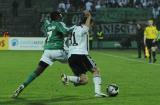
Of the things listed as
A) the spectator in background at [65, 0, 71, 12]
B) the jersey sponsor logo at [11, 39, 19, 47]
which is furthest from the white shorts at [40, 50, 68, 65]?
the spectator in background at [65, 0, 71, 12]

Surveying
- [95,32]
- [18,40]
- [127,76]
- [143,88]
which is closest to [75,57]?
[143,88]

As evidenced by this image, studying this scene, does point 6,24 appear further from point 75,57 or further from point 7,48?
point 75,57

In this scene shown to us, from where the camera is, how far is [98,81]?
14.0m

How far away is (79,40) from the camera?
1400 centimetres

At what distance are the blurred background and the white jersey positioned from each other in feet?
107

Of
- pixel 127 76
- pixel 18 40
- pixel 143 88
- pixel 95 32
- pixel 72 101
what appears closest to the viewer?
pixel 72 101

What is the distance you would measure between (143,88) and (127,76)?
14.6 ft

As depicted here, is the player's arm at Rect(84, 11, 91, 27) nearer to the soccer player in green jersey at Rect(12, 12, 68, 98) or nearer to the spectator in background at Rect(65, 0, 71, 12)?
the soccer player in green jersey at Rect(12, 12, 68, 98)

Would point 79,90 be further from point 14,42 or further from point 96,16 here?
point 96,16

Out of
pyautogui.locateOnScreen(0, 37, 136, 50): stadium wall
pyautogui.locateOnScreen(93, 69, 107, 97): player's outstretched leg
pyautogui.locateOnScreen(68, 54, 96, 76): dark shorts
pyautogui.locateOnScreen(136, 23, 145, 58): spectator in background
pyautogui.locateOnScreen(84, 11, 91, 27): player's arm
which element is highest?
pyautogui.locateOnScreen(84, 11, 91, 27): player's arm

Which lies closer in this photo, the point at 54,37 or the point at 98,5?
the point at 54,37

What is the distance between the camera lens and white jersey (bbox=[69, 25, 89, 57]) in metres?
13.9

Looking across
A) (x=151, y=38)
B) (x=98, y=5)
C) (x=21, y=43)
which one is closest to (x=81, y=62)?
(x=151, y=38)

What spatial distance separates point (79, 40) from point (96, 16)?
115 ft
